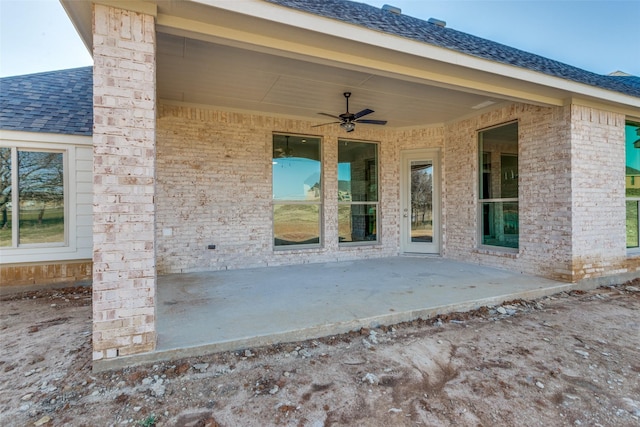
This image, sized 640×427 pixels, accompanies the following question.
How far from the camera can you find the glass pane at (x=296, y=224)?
6.09 metres

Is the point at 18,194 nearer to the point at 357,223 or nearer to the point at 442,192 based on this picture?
the point at 357,223

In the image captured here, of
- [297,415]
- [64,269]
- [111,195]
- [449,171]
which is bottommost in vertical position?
[297,415]

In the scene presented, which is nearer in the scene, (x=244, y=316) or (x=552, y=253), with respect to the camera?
(x=244, y=316)

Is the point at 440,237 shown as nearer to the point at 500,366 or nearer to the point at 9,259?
the point at 500,366

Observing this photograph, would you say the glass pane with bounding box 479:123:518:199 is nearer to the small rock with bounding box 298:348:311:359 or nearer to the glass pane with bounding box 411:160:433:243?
the glass pane with bounding box 411:160:433:243

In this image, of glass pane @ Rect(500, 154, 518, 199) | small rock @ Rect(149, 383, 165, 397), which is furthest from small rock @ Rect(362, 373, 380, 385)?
glass pane @ Rect(500, 154, 518, 199)

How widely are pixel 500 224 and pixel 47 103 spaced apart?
829 cm

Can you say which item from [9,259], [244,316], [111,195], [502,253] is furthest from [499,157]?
[9,259]

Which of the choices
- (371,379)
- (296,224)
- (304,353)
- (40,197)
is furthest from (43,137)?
(371,379)

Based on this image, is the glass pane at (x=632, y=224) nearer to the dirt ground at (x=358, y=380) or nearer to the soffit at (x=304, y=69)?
the soffit at (x=304, y=69)

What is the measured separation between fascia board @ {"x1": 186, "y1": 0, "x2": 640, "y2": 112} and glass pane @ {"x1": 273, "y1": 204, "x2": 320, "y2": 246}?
340 centimetres

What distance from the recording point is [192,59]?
3.71m

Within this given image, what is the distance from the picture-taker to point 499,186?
566 cm

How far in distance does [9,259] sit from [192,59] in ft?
13.3
